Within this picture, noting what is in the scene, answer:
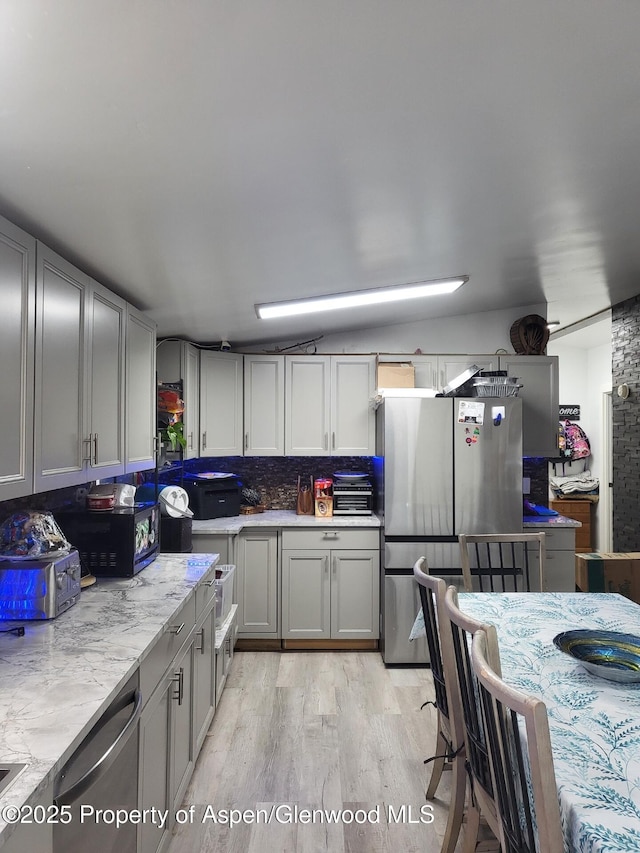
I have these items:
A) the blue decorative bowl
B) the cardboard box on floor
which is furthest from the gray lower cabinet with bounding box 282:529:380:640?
the blue decorative bowl

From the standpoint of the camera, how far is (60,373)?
1764 millimetres

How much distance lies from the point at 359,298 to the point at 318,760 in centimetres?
251

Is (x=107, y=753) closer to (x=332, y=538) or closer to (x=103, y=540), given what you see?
(x=103, y=540)

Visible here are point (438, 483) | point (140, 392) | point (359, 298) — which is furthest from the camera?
point (438, 483)

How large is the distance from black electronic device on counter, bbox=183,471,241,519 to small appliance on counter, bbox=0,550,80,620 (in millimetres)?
2012

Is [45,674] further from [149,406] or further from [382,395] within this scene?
[382,395]

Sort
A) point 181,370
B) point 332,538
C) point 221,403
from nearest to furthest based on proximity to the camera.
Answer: point 181,370, point 332,538, point 221,403

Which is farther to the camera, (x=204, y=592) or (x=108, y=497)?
(x=204, y=592)

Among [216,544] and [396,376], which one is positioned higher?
[396,376]

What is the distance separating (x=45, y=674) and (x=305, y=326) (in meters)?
2.96

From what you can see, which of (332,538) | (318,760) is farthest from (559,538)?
(318,760)

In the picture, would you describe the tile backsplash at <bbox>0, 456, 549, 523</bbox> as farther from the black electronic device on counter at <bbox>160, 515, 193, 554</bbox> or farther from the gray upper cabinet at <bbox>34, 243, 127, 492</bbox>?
the gray upper cabinet at <bbox>34, 243, 127, 492</bbox>

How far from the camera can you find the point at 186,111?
1231mm

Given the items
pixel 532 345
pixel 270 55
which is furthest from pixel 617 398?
pixel 270 55
